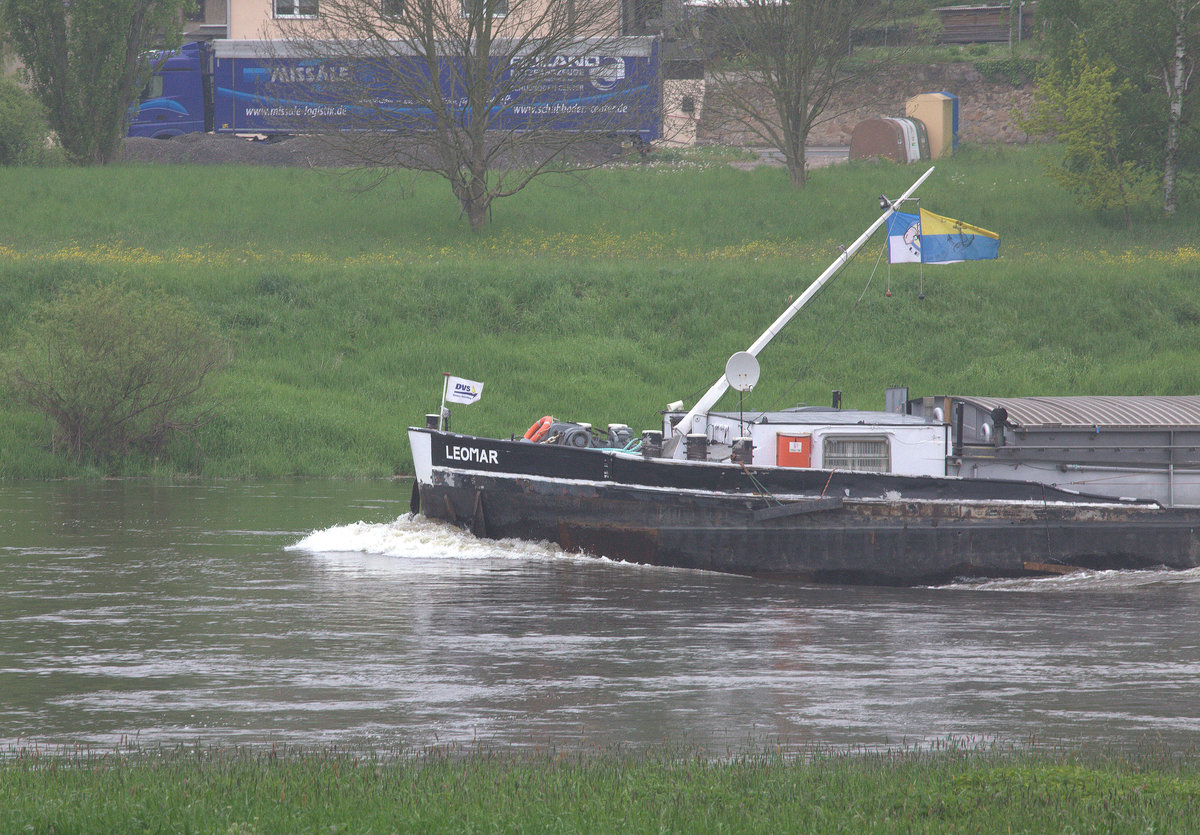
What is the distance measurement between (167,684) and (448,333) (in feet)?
97.4

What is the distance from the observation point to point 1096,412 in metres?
22.7

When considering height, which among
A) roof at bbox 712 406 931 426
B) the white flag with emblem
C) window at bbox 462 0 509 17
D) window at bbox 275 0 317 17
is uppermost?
window at bbox 275 0 317 17

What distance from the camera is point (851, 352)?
139ft

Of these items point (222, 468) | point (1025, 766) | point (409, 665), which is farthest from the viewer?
point (222, 468)

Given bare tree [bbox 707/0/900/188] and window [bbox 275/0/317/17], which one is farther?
window [bbox 275/0/317/17]

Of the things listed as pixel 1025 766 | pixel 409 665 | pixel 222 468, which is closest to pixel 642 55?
pixel 222 468

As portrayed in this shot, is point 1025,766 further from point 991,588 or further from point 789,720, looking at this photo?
point 991,588

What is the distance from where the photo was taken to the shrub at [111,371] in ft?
113

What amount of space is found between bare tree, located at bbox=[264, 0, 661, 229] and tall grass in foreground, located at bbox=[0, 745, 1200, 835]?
40.2 meters

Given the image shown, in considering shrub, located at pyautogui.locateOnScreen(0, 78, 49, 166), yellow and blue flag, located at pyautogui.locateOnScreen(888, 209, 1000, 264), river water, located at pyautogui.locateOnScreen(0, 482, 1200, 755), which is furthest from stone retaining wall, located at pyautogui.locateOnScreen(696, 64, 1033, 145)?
river water, located at pyautogui.locateOnScreen(0, 482, 1200, 755)

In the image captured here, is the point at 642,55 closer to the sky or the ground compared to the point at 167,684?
closer to the sky

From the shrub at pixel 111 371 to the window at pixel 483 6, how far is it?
18917 mm

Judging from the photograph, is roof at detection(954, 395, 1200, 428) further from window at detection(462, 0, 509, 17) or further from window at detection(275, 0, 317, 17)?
window at detection(275, 0, 317, 17)

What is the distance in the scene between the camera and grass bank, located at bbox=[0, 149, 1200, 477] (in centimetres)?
3881
